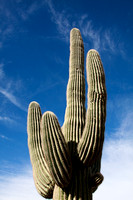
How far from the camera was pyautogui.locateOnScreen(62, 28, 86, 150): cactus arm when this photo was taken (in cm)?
487

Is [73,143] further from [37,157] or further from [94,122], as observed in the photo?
[37,157]

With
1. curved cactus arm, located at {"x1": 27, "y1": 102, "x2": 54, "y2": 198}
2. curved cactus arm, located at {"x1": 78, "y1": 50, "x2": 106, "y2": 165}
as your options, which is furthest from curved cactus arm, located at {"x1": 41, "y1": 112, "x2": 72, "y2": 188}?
curved cactus arm, located at {"x1": 27, "y1": 102, "x2": 54, "y2": 198}

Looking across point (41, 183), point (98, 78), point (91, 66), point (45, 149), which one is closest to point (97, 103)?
point (98, 78)

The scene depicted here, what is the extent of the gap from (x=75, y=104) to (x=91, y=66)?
Result: 3.07 ft

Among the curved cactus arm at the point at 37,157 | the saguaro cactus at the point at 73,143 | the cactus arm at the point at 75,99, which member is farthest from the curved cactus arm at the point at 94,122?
the curved cactus arm at the point at 37,157

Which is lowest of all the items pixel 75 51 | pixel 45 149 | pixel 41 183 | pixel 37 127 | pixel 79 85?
pixel 41 183

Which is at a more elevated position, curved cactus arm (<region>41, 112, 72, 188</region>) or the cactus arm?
the cactus arm

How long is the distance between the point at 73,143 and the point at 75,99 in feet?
3.52

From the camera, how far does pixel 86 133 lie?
432 centimetres

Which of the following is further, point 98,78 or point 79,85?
point 79,85

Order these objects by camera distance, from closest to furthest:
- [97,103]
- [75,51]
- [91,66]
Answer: [97,103], [91,66], [75,51]

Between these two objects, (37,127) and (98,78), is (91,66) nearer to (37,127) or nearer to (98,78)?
(98,78)

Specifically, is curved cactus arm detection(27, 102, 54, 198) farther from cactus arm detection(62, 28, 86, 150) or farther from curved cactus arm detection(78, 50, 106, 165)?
curved cactus arm detection(78, 50, 106, 165)

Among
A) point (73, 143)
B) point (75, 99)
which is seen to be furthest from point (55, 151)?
point (75, 99)
